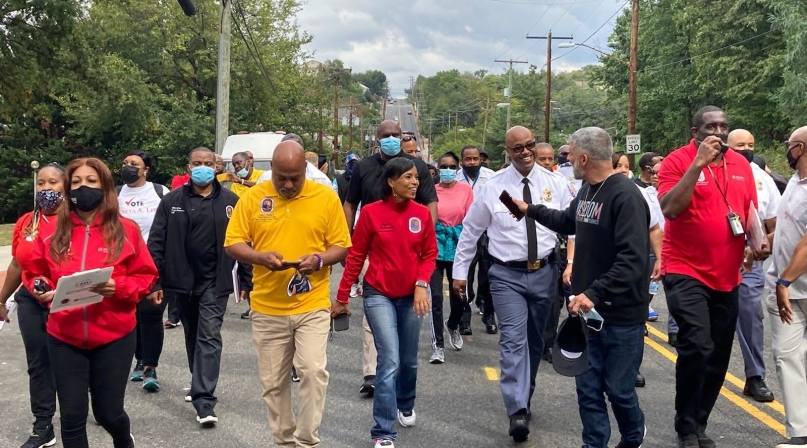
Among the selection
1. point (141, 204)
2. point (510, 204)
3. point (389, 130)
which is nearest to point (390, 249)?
point (510, 204)

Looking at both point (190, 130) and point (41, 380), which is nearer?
point (41, 380)

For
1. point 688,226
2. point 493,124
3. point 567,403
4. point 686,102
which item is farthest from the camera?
point 493,124

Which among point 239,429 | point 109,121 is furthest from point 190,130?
point 239,429

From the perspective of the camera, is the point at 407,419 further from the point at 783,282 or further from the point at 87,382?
the point at 783,282

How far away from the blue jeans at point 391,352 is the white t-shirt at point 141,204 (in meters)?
2.74

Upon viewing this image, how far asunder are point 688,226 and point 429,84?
7133 inches

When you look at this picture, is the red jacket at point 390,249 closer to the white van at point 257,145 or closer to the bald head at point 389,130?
the bald head at point 389,130

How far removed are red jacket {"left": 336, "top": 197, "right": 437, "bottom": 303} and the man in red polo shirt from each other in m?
1.65

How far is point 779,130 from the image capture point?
124 feet

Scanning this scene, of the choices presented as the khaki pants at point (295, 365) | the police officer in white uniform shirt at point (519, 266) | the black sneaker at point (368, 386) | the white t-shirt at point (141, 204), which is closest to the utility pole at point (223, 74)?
the white t-shirt at point (141, 204)

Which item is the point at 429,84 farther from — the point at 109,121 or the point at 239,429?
the point at 239,429

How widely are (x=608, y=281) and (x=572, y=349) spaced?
1.47ft

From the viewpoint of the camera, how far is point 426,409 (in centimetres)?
657

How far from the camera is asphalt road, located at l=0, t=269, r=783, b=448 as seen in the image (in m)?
5.80
